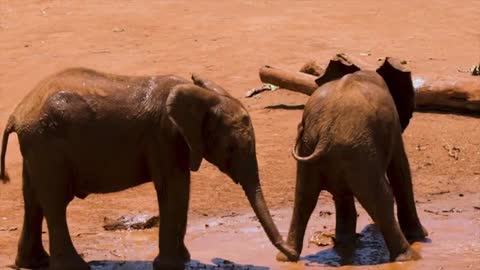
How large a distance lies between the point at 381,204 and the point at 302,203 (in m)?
0.63

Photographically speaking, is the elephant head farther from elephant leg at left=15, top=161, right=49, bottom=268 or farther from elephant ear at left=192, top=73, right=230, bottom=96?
elephant leg at left=15, top=161, right=49, bottom=268

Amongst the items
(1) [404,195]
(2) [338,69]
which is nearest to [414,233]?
(1) [404,195]

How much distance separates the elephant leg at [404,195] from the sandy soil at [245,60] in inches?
7.0

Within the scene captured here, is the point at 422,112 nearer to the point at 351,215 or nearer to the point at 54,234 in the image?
the point at 351,215

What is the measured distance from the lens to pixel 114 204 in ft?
37.2

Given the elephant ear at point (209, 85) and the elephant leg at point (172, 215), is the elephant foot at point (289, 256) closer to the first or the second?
the elephant leg at point (172, 215)

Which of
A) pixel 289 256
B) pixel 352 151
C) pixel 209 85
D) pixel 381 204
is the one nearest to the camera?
pixel 289 256

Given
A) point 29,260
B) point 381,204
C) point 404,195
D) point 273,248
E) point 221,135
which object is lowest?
point 273,248

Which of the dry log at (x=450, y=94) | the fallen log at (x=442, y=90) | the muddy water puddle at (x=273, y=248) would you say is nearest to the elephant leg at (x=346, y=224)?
the muddy water puddle at (x=273, y=248)

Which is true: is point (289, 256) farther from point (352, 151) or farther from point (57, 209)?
point (57, 209)

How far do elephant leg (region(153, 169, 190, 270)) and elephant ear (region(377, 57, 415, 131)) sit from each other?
214 cm

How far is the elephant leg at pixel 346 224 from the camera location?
9.55 meters

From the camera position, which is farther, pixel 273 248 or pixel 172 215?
pixel 273 248

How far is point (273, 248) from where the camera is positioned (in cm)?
965
